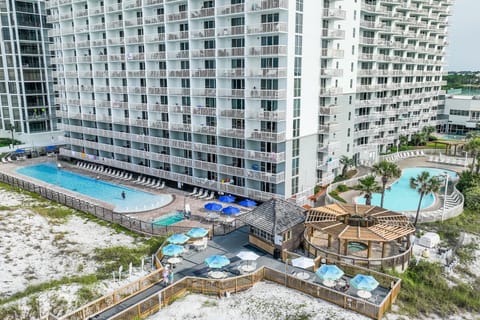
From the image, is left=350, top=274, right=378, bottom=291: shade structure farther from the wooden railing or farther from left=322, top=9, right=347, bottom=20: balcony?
left=322, top=9, right=347, bottom=20: balcony

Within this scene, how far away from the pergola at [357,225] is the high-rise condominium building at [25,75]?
66803mm

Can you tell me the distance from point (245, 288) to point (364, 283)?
8.59 metres

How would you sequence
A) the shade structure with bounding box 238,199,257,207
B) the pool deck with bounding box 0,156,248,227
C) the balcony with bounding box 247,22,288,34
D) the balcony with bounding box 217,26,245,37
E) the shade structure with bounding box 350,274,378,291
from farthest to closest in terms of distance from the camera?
the shade structure with bounding box 238,199,257,207, the balcony with bounding box 217,26,245,37, the pool deck with bounding box 0,156,248,227, the balcony with bounding box 247,22,288,34, the shade structure with bounding box 350,274,378,291

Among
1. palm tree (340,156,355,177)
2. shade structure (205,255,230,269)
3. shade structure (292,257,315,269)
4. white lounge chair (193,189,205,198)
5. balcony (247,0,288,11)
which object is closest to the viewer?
shade structure (205,255,230,269)

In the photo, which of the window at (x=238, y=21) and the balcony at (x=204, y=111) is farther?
the balcony at (x=204, y=111)

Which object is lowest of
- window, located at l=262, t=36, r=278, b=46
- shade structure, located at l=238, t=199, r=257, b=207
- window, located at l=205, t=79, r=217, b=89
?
shade structure, located at l=238, t=199, r=257, b=207

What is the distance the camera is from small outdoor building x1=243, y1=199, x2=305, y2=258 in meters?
33.3

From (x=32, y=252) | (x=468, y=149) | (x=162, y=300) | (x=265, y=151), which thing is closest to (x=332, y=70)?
(x=265, y=151)

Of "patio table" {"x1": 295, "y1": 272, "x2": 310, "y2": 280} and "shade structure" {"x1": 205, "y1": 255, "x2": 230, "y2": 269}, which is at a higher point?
"shade structure" {"x1": 205, "y1": 255, "x2": 230, "y2": 269}

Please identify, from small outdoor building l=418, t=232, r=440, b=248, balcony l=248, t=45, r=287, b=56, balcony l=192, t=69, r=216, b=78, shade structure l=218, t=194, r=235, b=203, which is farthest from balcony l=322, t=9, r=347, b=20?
small outdoor building l=418, t=232, r=440, b=248

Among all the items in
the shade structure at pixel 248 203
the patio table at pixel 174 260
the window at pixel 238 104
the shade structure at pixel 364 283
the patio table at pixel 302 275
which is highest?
the window at pixel 238 104

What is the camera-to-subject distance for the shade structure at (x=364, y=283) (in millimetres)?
26628

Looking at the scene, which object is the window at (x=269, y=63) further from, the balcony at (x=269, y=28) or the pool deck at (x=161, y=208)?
the pool deck at (x=161, y=208)

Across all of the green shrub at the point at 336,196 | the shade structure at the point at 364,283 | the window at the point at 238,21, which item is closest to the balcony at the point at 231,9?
the window at the point at 238,21
